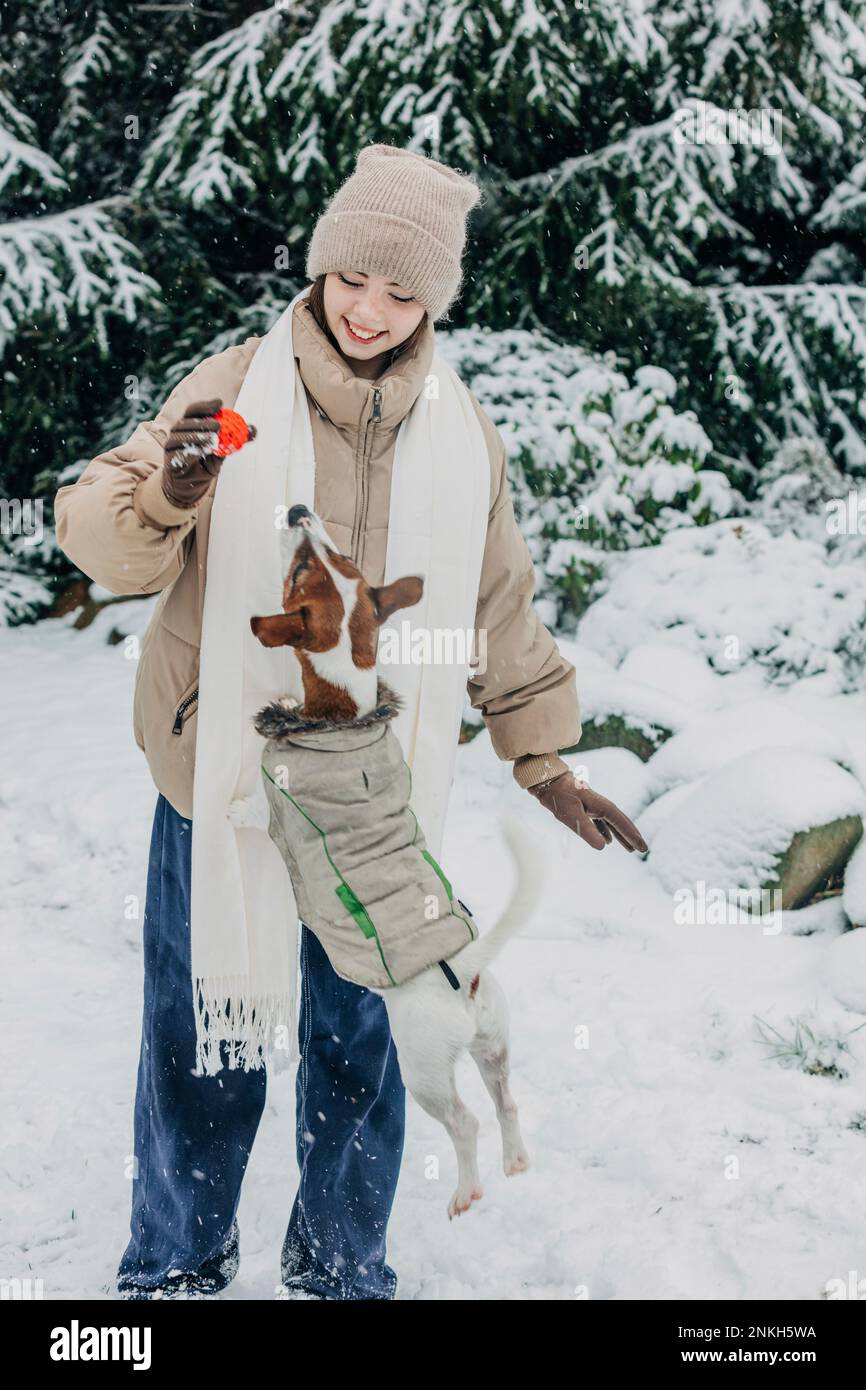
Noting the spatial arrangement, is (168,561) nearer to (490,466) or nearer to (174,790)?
(174,790)

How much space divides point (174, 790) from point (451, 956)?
56 centimetres

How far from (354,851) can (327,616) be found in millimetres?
357

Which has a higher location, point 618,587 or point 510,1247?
point 618,587

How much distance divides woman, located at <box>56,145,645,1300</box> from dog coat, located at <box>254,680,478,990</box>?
0.82 ft

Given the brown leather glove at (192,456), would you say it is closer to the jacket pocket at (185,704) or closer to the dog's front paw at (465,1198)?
the jacket pocket at (185,704)

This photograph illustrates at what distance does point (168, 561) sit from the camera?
169cm

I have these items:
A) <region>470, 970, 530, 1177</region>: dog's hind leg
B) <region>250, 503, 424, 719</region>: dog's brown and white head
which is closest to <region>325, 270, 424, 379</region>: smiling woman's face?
<region>250, 503, 424, 719</region>: dog's brown and white head

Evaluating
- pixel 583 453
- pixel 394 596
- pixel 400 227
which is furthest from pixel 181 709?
pixel 583 453

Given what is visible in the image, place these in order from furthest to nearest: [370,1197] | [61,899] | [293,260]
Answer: [293,260] < [61,899] < [370,1197]

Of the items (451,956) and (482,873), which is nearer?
(451,956)

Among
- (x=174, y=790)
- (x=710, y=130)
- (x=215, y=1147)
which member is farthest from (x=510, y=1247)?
(x=710, y=130)

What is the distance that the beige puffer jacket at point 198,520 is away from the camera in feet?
5.30

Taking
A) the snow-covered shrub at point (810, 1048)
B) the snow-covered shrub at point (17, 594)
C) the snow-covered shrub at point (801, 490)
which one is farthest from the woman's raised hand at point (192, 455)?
the snow-covered shrub at point (17, 594)

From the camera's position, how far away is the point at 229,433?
5.02 ft
